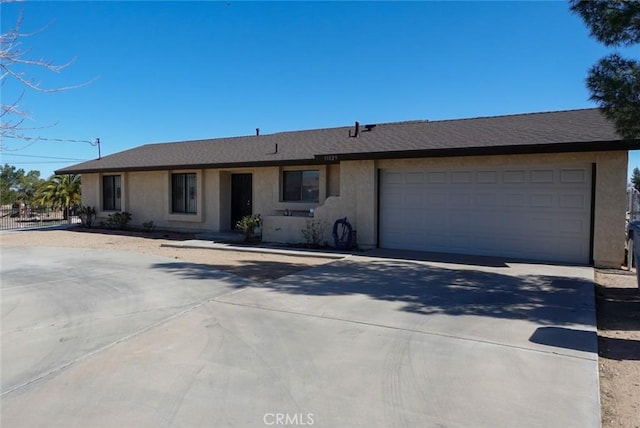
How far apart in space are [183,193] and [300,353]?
16.0m

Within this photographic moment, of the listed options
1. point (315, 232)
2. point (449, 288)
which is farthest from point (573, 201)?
point (315, 232)

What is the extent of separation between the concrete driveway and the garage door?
275cm

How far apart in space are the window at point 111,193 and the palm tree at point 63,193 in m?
9.65

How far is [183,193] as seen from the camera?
63.6 ft

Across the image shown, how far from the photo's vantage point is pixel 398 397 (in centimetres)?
372

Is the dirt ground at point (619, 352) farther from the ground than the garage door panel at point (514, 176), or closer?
closer

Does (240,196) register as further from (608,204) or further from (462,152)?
(608,204)

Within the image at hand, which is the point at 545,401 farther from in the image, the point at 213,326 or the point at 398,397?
the point at 213,326

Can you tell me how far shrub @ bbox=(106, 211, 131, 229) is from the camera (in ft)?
67.3

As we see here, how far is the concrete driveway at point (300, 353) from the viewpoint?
11.6 feet

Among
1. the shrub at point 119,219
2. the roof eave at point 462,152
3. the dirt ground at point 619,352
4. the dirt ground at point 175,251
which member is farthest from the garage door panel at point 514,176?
the shrub at point 119,219

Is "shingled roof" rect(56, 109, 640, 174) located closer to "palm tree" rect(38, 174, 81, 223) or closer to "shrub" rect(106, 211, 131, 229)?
"shrub" rect(106, 211, 131, 229)

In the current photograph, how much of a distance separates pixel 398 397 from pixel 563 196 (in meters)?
9.18

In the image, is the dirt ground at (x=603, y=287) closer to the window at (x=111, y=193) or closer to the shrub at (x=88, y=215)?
the window at (x=111, y=193)
